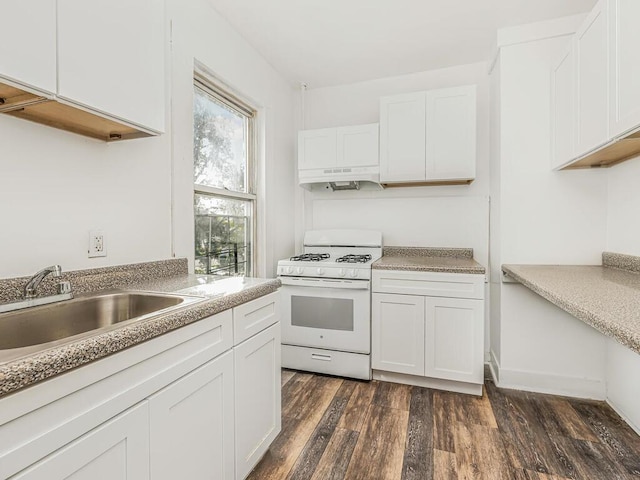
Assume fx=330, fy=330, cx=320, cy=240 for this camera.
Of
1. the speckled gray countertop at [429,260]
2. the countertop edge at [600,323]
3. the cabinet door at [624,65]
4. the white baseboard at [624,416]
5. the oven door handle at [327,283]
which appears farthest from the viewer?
the oven door handle at [327,283]

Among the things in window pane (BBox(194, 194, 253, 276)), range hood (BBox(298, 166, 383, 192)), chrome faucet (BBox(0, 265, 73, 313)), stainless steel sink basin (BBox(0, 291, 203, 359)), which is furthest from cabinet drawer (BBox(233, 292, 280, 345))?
range hood (BBox(298, 166, 383, 192))

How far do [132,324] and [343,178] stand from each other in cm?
221

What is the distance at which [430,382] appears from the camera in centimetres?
244

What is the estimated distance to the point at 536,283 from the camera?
1.65m

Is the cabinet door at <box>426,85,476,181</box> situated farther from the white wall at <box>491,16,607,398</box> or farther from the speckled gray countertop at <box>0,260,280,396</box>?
the speckled gray countertop at <box>0,260,280,396</box>

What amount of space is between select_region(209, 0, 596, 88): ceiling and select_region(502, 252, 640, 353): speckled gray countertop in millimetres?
1695

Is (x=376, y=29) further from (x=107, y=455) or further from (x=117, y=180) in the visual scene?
(x=107, y=455)

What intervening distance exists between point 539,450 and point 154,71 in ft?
8.61

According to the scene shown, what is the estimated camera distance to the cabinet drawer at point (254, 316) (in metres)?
1.38

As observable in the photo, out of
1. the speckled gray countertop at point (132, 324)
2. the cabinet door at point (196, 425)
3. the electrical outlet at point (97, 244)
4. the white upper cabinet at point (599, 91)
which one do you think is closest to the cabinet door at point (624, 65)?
the white upper cabinet at point (599, 91)

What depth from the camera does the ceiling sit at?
213 cm

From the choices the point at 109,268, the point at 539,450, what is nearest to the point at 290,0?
the point at 109,268

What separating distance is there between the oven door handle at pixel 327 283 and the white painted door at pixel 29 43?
1919mm

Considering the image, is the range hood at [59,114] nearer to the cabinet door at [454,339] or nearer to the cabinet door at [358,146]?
the cabinet door at [358,146]
